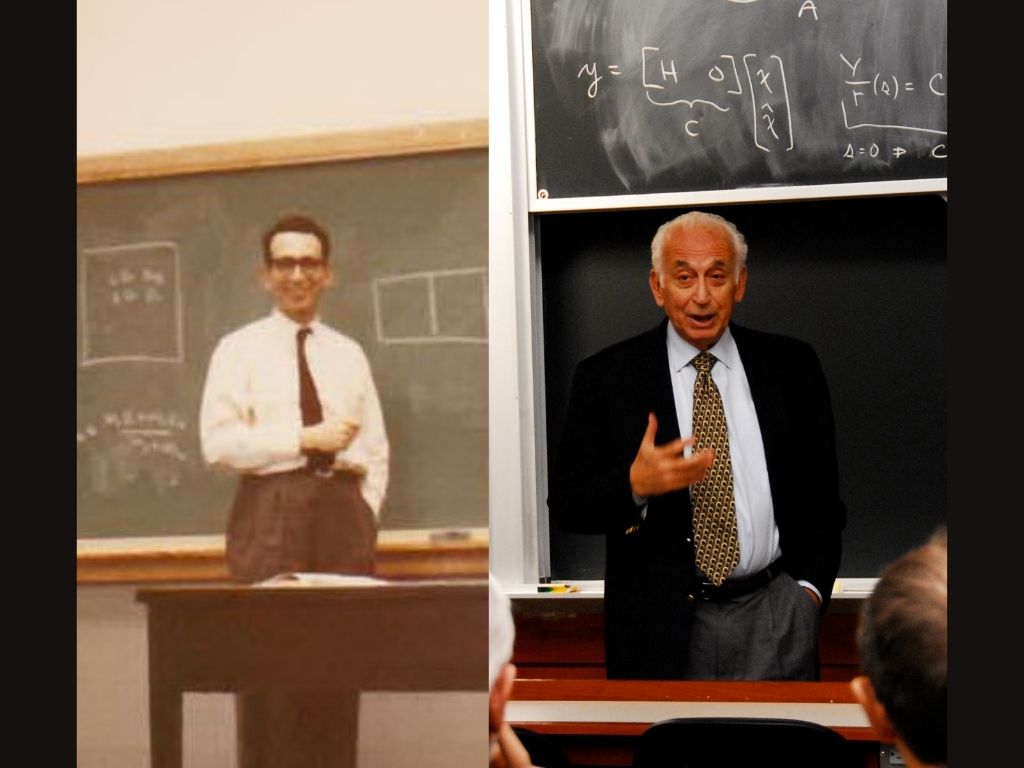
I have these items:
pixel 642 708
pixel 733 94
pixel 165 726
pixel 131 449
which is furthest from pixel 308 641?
pixel 733 94

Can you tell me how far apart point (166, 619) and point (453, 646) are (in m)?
0.37

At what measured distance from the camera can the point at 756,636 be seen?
2.83m

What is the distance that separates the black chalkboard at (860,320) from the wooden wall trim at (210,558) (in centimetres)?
196

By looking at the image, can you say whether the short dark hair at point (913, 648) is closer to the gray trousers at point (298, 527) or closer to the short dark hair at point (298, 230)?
the gray trousers at point (298, 527)

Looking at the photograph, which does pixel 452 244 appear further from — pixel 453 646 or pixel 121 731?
pixel 121 731

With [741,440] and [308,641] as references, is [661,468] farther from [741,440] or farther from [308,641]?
[308,641]

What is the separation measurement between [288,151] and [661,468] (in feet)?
4.58

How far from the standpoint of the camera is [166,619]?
1516mm

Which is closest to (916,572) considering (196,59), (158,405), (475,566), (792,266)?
(475,566)

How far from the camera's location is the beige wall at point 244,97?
1419mm

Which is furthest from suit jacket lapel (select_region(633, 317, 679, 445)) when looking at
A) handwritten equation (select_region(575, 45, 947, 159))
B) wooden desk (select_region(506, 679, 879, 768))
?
wooden desk (select_region(506, 679, 879, 768))

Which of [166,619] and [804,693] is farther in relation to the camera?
[804,693]

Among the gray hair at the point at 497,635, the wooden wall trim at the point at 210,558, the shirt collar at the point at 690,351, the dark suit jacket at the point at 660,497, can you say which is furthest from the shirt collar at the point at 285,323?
the shirt collar at the point at 690,351

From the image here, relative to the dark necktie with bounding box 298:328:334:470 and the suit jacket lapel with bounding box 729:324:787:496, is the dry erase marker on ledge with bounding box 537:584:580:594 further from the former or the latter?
the dark necktie with bounding box 298:328:334:470
